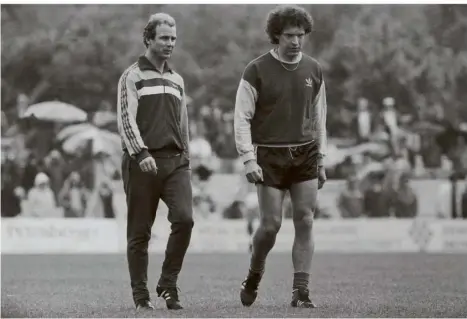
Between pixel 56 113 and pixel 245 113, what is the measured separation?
14.5 metres

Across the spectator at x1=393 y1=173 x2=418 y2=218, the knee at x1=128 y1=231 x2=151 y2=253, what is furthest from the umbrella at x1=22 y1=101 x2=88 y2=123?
the knee at x1=128 y1=231 x2=151 y2=253

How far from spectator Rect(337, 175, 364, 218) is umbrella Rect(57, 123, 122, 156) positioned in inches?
Answer: 155

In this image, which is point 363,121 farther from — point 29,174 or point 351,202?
point 29,174

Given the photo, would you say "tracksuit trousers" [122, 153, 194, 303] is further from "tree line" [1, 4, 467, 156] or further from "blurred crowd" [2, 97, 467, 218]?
"tree line" [1, 4, 467, 156]

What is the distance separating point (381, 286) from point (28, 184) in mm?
10735

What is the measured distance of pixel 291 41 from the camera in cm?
736

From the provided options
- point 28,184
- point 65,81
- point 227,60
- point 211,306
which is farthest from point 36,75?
point 211,306

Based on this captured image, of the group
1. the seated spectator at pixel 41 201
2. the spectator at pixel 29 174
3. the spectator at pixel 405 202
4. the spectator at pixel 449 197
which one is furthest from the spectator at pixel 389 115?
the seated spectator at pixel 41 201

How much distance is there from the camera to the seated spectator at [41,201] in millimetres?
18641

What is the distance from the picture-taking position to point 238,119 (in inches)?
291

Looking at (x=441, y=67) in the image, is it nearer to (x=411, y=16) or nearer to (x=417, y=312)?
Answer: (x=411, y=16)

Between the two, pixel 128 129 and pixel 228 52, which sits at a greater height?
pixel 228 52

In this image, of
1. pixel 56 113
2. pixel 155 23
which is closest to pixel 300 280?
pixel 155 23

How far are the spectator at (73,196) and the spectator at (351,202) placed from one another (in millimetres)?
4206
